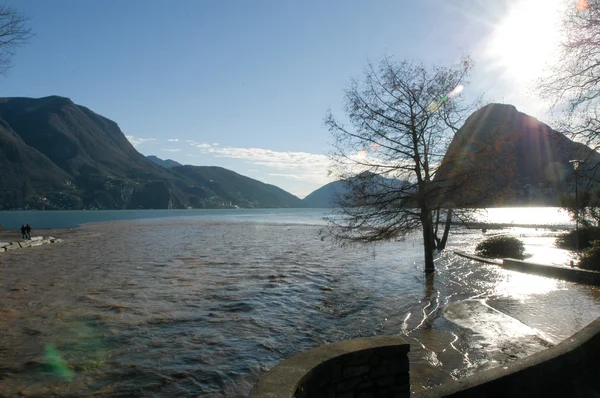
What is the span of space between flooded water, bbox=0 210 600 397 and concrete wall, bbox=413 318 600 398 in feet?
5.52

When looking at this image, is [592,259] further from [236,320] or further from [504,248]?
[236,320]

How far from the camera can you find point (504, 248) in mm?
25250

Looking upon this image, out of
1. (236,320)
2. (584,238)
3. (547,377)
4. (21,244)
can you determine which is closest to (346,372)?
(547,377)

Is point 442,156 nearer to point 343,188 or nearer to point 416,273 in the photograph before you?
point 343,188

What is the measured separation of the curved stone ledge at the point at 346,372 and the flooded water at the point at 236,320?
1.89m

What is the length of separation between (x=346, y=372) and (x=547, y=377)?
329 centimetres

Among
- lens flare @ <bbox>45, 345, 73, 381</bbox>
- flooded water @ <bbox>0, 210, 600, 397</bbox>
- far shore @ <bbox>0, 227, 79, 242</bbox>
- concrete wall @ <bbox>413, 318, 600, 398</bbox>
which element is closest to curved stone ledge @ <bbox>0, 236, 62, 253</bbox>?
far shore @ <bbox>0, 227, 79, 242</bbox>

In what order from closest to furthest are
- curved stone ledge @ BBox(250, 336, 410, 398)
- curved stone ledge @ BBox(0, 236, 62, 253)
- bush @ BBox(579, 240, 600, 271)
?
curved stone ledge @ BBox(250, 336, 410, 398)
bush @ BBox(579, 240, 600, 271)
curved stone ledge @ BBox(0, 236, 62, 253)

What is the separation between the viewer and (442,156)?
56.4ft

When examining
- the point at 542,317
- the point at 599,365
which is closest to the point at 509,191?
the point at 542,317

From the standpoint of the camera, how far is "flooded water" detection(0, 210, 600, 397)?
7180 mm

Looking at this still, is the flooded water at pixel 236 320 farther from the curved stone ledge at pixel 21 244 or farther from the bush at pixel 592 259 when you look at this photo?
the curved stone ledge at pixel 21 244

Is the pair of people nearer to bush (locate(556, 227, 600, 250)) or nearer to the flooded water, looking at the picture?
the flooded water

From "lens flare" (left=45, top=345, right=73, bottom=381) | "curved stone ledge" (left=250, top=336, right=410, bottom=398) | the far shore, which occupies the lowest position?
the far shore
